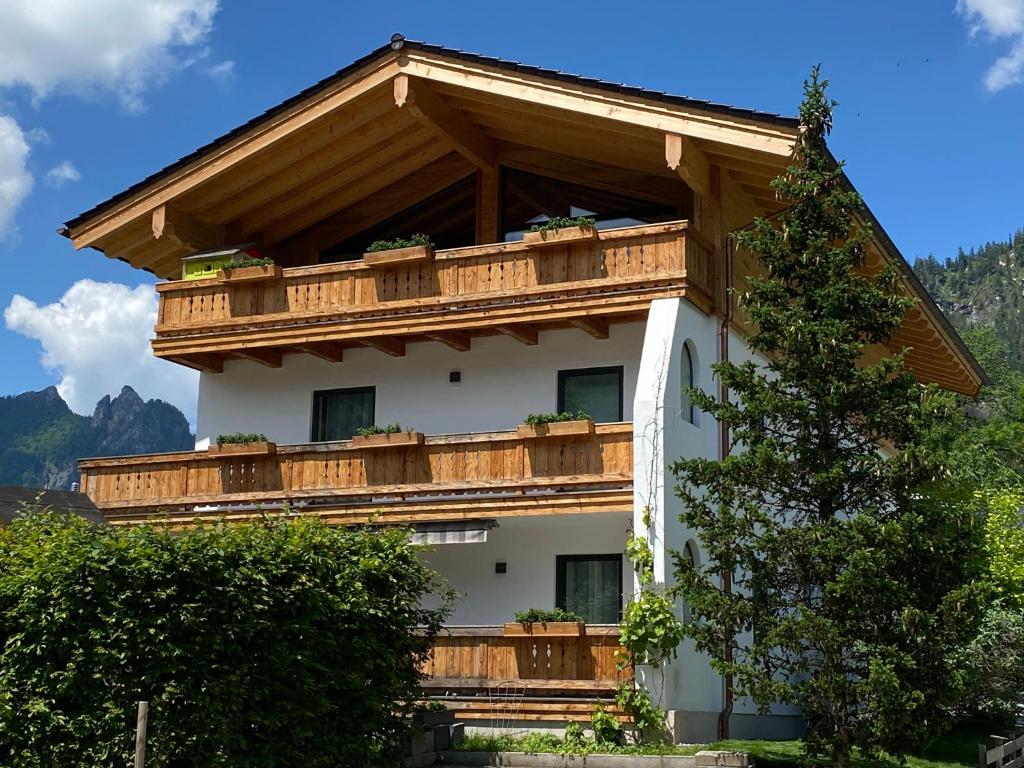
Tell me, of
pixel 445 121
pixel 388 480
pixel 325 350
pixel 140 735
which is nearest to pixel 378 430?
pixel 388 480

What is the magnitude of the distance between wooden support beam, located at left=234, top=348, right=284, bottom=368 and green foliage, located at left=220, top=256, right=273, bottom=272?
1.57 meters

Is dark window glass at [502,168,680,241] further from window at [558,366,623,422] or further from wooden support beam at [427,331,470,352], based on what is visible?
window at [558,366,623,422]

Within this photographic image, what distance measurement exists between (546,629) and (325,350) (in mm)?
7651

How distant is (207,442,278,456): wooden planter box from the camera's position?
23.0 meters

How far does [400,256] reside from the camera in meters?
22.8

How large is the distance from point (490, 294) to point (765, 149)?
5.15 metres

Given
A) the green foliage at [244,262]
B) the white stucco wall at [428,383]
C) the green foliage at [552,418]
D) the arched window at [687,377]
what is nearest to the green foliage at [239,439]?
the white stucco wall at [428,383]

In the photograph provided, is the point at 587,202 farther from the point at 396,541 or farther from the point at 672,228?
the point at 396,541

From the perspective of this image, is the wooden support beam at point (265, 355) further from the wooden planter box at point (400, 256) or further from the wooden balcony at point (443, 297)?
the wooden planter box at point (400, 256)

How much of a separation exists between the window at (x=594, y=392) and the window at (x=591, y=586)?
7.93 ft

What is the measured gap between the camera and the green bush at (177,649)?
41.2ft

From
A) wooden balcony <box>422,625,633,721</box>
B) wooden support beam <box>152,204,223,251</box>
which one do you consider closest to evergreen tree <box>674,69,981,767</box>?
wooden balcony <box>422,625,633,721</box>

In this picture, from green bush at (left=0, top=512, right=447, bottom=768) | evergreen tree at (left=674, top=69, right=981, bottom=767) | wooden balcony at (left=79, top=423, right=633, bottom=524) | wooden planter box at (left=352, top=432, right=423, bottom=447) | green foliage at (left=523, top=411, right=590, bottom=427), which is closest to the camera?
green bush at (left=0, top=512, right=447, bottom=768)

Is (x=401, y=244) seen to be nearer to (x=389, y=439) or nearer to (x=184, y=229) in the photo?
(x=389, y=439)
